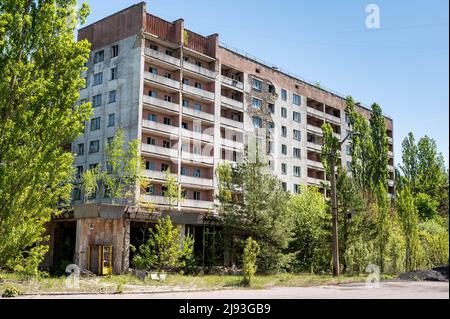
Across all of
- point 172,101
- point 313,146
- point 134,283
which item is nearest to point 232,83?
point 172,101

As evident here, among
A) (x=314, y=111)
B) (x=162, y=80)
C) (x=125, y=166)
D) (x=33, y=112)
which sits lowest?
(x=33, y=112)

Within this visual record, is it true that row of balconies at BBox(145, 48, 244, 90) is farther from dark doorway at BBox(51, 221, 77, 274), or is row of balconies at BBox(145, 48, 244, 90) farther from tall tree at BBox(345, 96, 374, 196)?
dark doorway at BBox(51, 221, 77, 274)

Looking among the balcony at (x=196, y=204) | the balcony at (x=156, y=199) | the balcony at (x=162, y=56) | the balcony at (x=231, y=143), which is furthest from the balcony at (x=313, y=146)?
the balcony at (x=156, y=199)

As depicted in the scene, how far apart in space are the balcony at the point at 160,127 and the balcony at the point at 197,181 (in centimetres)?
488

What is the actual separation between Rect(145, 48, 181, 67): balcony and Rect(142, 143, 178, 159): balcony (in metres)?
9.59

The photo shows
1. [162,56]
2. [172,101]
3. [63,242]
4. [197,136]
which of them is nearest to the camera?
[63,242]

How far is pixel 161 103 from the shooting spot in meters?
50.8

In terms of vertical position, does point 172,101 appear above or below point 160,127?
above

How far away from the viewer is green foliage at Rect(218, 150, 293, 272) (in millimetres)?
30547

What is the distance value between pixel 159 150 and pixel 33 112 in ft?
110

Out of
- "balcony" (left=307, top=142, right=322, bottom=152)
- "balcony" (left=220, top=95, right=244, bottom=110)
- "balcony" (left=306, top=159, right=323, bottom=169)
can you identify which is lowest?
"balcony" (left=306, top=159, right=323, bottom=169)

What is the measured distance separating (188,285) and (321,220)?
13243 millimetres

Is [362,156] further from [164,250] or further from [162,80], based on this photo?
[164,250]

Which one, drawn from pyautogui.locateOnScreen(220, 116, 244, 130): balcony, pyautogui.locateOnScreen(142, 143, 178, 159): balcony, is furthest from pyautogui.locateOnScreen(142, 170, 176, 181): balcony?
pyautogui.locateOnScreen(220, 116, 244, 130): balcony
